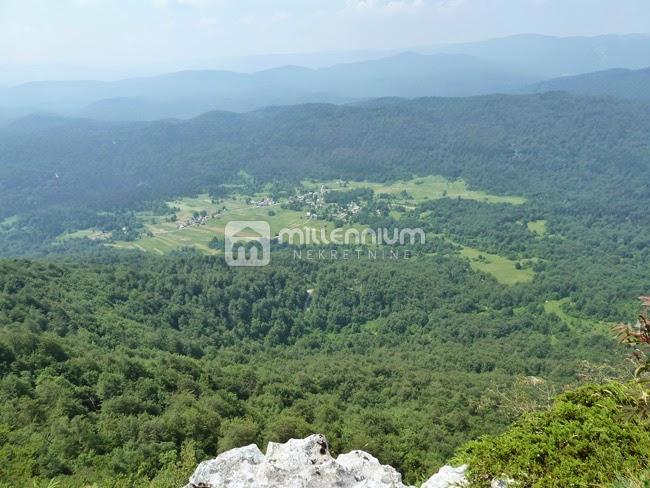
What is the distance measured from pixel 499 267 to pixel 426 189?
75.6m

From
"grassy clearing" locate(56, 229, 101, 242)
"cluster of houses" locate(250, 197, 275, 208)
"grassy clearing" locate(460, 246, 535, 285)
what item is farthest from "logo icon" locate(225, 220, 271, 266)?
"grassy clearing" locate(56, 229, 101, 242)

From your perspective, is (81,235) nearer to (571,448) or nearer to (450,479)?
(450,479)

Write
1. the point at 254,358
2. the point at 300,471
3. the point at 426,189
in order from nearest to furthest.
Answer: the point at 300,471 < the point at 254,358 < the point at 426,189

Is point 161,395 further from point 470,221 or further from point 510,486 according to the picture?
point 470,221

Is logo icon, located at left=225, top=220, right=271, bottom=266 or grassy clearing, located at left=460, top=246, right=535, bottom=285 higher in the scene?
logo icon, located at left=225, top=220, right=271, bottom=266

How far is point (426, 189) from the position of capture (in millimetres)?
166750

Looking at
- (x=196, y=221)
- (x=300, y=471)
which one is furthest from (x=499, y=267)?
(x=300, y=471)

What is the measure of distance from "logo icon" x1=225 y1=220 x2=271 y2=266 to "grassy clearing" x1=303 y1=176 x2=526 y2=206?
167ft

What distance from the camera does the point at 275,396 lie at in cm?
3253

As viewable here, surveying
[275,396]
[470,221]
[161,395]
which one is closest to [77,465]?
[161,395]

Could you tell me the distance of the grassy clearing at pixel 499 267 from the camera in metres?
88.9

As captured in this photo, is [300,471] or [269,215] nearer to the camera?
[300,471]

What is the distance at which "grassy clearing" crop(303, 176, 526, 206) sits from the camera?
15175 centimetres

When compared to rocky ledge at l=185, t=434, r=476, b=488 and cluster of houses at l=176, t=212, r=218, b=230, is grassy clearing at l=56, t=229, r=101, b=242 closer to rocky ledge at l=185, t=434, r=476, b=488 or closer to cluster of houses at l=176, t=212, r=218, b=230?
cluster of houses at l=176, t=212, r=218, b=230
